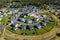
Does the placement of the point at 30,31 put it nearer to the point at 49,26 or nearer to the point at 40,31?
the point at 40,31

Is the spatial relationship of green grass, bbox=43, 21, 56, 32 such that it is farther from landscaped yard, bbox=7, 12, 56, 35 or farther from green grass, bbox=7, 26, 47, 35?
green grass, bbox=7, 26, 47, 35

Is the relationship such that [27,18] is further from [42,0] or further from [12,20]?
[42,0]

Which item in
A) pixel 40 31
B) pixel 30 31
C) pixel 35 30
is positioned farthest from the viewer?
pixel 35 30

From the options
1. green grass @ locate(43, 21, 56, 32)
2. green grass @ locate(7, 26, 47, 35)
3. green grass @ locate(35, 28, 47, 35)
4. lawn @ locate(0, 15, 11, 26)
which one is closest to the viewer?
green grass @ locate(7, 26, 47, 35)

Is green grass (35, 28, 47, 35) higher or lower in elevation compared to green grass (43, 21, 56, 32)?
lower

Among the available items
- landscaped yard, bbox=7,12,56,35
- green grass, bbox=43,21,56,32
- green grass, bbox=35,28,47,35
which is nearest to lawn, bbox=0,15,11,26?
landscaped yard, bbox=7,12,56,35

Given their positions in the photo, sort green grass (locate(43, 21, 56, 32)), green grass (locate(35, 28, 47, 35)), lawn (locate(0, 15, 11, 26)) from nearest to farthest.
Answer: green grass (locate(35, 28, 47, 35))
green grass (locate(43, 21, 56, 32))
lawn (locate(0, 15, 11, 26))

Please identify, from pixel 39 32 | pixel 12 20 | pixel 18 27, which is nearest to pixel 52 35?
Result: pixel 39 32

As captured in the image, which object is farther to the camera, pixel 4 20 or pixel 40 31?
pixel 4 20

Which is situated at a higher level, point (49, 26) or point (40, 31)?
point (49, 26)

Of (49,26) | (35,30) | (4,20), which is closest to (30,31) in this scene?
(35,30)

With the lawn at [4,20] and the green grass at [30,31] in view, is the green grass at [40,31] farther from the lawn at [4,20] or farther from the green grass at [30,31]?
the lawn at [4,20]
